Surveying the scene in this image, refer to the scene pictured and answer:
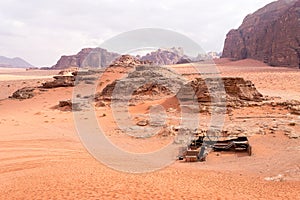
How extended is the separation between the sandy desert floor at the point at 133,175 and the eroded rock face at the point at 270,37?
41.0 metres

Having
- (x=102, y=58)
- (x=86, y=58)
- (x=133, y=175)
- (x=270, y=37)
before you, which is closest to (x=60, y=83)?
(x=133, y=175)

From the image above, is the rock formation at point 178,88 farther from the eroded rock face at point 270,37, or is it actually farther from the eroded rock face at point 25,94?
the eroded rock face at point 270,37

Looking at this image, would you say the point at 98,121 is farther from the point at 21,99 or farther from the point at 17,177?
the point at 21,99

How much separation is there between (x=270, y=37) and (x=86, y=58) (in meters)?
54.8

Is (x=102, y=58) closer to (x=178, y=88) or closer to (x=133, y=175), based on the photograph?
(x=178, y=88)

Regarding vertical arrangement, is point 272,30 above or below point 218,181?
above

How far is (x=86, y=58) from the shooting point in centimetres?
9300

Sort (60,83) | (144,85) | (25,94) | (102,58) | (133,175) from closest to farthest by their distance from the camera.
→ (133,175) < (144,85) < (25,94) < (60,83) < (102,58)

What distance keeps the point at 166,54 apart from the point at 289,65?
2805 inches

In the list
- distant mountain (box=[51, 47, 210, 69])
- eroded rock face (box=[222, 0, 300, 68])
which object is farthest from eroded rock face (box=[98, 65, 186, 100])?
eroded rock face (box=[222, 0, 300, 68])

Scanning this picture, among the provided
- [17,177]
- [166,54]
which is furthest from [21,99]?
[166,54]

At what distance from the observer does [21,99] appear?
1090 inches

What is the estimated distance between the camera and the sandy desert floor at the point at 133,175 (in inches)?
300

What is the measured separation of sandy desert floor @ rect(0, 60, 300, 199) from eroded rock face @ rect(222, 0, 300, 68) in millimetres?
40972
